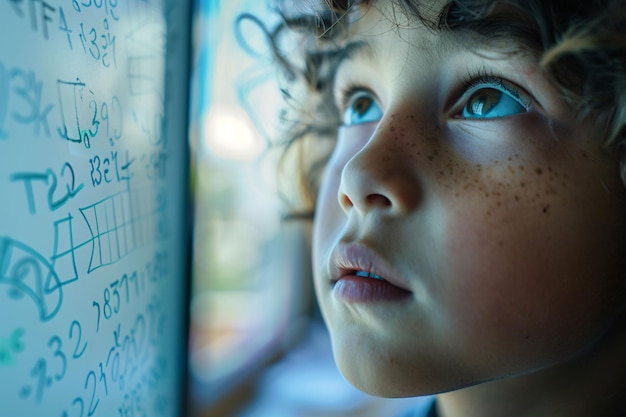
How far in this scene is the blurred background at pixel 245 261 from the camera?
67cm

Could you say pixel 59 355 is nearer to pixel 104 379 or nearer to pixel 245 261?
pixel 104 379

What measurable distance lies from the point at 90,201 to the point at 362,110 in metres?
0.35

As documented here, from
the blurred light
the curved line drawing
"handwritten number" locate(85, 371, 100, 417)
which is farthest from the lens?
the blurred light

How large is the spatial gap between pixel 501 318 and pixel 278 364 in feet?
2.89

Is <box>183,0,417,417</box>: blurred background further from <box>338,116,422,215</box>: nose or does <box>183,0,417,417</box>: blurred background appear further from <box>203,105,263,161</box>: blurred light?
<box>338,116,422,215</box>: nose

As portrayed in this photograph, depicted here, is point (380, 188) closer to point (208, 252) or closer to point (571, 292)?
point (571, 292)

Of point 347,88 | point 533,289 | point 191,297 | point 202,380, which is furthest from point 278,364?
point 533,289

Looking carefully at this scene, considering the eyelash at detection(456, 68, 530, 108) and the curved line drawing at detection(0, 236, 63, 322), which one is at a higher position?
the eyelash at detection(456, 68, 530, 108)

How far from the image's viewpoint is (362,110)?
0.62m

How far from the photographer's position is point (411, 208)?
0.43 m

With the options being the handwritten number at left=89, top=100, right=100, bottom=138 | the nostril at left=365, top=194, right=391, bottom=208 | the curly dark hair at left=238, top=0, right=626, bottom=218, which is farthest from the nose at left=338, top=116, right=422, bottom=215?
the handwritten number at left=89, top=100, right=100, bottom=138

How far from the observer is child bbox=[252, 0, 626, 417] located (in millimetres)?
411

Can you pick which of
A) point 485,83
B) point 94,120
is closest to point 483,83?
point 485,83

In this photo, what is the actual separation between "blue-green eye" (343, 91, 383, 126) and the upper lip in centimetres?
19
